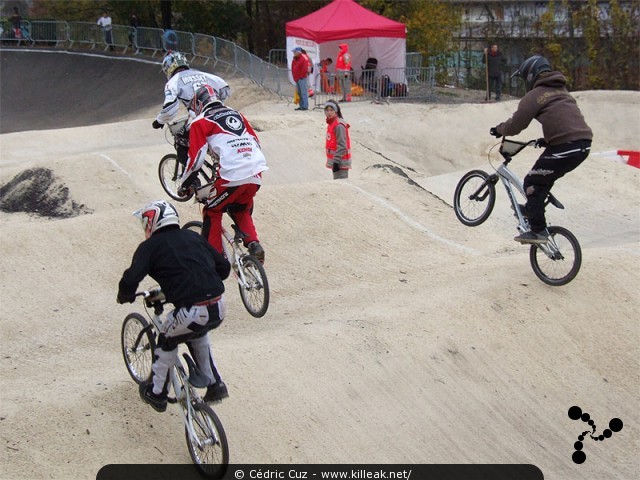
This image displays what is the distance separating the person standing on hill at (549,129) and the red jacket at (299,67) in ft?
47.8

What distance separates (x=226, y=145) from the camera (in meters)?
8.56

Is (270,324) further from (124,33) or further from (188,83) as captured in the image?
(124,33)

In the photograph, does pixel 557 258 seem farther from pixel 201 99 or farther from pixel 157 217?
pixel 157 217

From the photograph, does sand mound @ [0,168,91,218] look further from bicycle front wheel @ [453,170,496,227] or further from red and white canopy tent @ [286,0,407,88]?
red and white canopy tent @ [286,0,407,88]

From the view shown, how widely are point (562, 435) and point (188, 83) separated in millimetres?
6225

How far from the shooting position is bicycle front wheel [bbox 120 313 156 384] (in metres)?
7.01

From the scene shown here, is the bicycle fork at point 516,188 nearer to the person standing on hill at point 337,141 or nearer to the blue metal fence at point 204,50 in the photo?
the person standing on hill at point 337,141

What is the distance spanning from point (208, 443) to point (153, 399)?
2.33ft

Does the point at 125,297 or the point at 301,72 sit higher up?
the point at 301,72

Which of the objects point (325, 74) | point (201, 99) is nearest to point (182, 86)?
point (201, 99)

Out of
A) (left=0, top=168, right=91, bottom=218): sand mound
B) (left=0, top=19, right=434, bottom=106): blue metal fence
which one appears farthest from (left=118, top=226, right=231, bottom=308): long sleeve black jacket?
(left=0, top=19, right=434, bottom=106): blue metal fence

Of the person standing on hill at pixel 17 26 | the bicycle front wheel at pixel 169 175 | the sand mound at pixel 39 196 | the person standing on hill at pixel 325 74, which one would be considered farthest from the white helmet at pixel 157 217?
the person standing on hill at pixel 17 26

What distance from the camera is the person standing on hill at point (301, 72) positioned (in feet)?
77.4

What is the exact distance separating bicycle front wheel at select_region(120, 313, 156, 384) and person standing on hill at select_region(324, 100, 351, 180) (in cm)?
712
